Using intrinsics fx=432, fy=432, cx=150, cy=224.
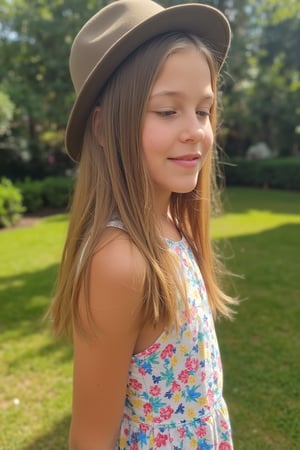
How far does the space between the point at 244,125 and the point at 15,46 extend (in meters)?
11.2

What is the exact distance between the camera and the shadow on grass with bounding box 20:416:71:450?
2606 mm

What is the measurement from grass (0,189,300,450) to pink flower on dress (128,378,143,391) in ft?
5.58

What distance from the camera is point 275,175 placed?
17281 mm

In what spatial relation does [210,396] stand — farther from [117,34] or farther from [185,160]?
[117,34]

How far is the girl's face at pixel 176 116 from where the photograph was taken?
111 cm

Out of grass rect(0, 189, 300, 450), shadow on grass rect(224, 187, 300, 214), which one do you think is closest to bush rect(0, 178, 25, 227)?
grass rect(0, 189, 300, 450)

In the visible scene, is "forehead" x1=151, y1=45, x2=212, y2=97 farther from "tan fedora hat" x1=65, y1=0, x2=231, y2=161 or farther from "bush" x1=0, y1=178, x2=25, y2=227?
"bush" x1=0, y1=178, x2=25, y2=227

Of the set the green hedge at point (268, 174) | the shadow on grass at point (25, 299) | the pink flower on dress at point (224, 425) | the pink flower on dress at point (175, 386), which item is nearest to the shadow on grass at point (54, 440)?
the shadow on grass at point (25, 299)

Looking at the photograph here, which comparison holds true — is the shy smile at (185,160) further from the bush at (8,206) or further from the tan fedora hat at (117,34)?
the bush at (8,206)

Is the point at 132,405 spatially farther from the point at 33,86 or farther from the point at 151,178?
the point at 33,86

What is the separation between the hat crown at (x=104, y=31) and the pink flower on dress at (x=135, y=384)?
82cm

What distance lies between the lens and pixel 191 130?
1.13 meters

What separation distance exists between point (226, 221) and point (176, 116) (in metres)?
9.47

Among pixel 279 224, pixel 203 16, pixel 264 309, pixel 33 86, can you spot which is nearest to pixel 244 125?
pixel 33 86
